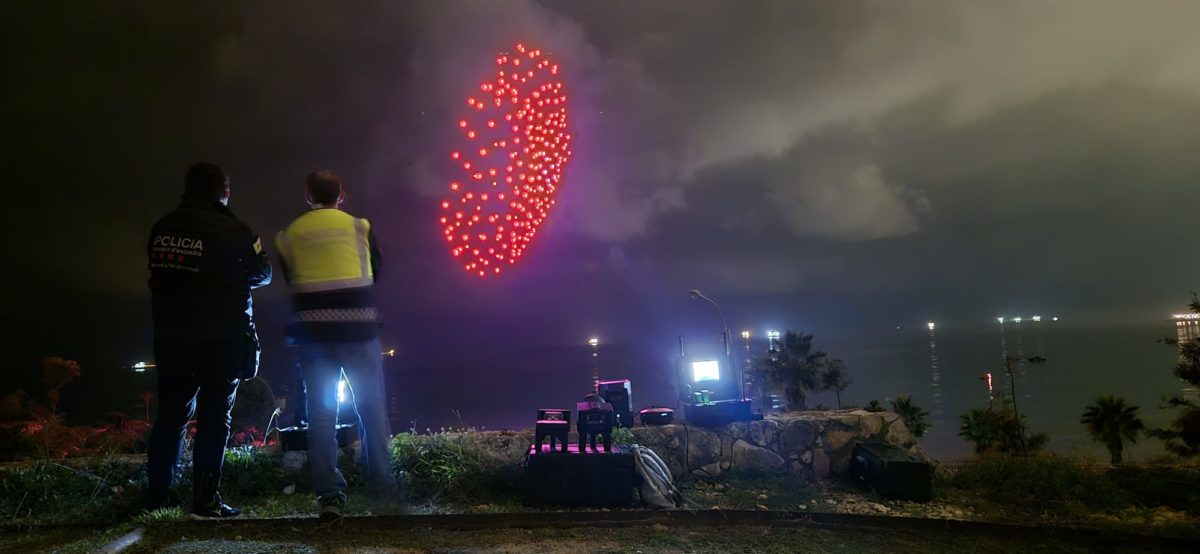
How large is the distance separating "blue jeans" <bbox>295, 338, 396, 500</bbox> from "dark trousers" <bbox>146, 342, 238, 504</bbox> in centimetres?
56

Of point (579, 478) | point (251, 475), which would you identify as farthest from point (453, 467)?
point (251, 475)

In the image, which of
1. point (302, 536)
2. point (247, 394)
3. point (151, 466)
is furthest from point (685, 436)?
point (247, 394)

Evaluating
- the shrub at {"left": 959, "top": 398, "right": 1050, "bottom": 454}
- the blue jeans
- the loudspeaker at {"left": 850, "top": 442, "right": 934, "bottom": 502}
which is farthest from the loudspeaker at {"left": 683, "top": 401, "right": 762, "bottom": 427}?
the shrub at {"left": 959, "top": 398, "right": 1050, "bottom": 454}

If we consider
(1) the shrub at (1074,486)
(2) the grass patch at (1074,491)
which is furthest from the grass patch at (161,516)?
(1) the shrub at (1074,486)

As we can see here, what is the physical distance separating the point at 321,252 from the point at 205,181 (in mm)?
1012

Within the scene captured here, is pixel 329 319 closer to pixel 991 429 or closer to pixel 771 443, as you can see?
pixel 771 443

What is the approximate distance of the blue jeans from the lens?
3844 millimetres

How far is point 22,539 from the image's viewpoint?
368 centimetres

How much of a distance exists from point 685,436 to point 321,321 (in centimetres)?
506

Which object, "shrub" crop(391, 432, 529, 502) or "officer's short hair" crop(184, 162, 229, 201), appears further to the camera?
"shrub" crop(391, 432, 529, 502)

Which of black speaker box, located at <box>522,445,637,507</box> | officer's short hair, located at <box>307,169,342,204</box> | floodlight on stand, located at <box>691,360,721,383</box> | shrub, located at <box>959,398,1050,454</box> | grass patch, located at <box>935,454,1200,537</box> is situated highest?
officer's short hair, located at <box>307,169,342,204</box>

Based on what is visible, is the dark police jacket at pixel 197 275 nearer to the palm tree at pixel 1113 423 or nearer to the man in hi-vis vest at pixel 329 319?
the man in hi-vis vest at pixel 329 319

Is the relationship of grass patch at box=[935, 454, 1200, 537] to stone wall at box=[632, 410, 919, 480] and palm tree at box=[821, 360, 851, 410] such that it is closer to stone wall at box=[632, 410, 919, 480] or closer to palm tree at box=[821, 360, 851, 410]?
stone wall at box=[632, 410, 919, 480]

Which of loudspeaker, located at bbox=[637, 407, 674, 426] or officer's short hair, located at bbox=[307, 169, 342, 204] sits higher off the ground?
officer's short hair, located at bbox=[307, 169, 342, 204]
